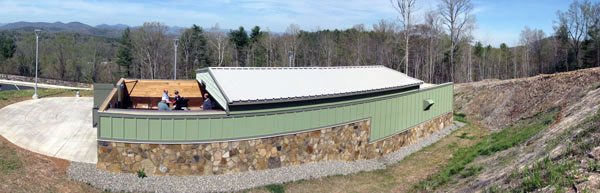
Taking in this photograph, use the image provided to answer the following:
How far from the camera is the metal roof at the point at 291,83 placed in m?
12.3

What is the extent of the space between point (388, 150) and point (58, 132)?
13101 millimetres

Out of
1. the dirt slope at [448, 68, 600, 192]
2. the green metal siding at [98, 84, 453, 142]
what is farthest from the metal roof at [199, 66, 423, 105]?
the dirt slope at [448, 68, 600, 192]

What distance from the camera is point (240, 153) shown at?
11859 mm

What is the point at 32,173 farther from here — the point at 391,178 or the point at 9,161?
the point at 391,178

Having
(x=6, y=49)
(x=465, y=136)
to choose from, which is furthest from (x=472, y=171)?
(x=6, y=49)

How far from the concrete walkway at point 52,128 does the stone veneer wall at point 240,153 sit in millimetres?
1729

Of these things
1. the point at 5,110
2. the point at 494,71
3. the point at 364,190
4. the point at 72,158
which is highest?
the point at 494,71

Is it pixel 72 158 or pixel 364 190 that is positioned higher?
pixel 72 158

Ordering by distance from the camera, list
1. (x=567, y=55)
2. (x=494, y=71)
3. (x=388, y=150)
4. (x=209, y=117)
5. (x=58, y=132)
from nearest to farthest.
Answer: (x=209, y=117), (x=58, y=132), (x=388, y=150), (x=567, y=55), (x=494, y=71)

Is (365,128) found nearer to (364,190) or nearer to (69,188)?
(364,190)

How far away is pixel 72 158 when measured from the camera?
12039 millimetres

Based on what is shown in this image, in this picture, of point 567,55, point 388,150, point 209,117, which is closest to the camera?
point 209,117

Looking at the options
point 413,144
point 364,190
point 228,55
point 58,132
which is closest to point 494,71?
point 228,55

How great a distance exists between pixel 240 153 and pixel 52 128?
809 centimetres
